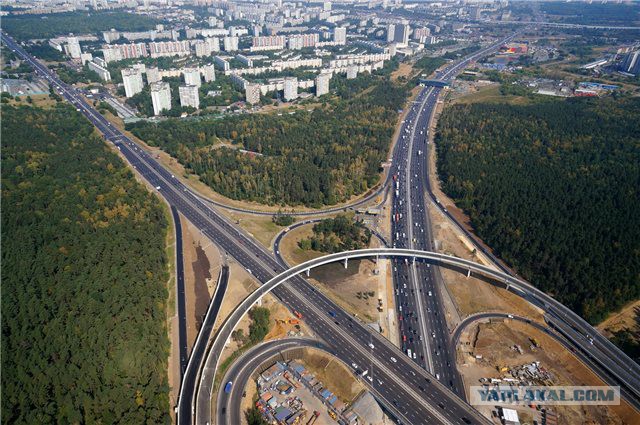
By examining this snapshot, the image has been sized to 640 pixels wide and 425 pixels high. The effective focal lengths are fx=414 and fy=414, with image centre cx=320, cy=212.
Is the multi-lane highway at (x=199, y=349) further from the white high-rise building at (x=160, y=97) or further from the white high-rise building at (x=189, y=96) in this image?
the white high-rise building at (x=189, y=96)

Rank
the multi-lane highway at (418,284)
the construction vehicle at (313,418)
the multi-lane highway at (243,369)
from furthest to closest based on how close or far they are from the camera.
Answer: the multi-lane highway at (418,284) < the multi-lane highway at (243,369) < the construction vehicle at (313,418)

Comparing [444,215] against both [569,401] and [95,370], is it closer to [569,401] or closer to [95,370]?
[569,401]

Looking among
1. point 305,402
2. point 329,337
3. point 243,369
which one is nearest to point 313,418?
point 305,402

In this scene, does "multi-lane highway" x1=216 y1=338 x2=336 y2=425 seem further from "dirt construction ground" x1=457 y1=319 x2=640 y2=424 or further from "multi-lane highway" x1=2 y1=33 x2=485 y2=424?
"dirt construction ground" x1=457 y1=319 x2=640 y2=424

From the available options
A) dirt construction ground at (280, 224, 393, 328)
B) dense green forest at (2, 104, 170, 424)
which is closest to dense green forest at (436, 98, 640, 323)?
dirt construction ground at (280, 224, 393, 328)

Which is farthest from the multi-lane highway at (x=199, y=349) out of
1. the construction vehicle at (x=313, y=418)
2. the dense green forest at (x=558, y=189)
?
the dense green forest at (x=558, y=189)

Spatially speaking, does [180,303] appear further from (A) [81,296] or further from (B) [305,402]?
(B) [305,402]
